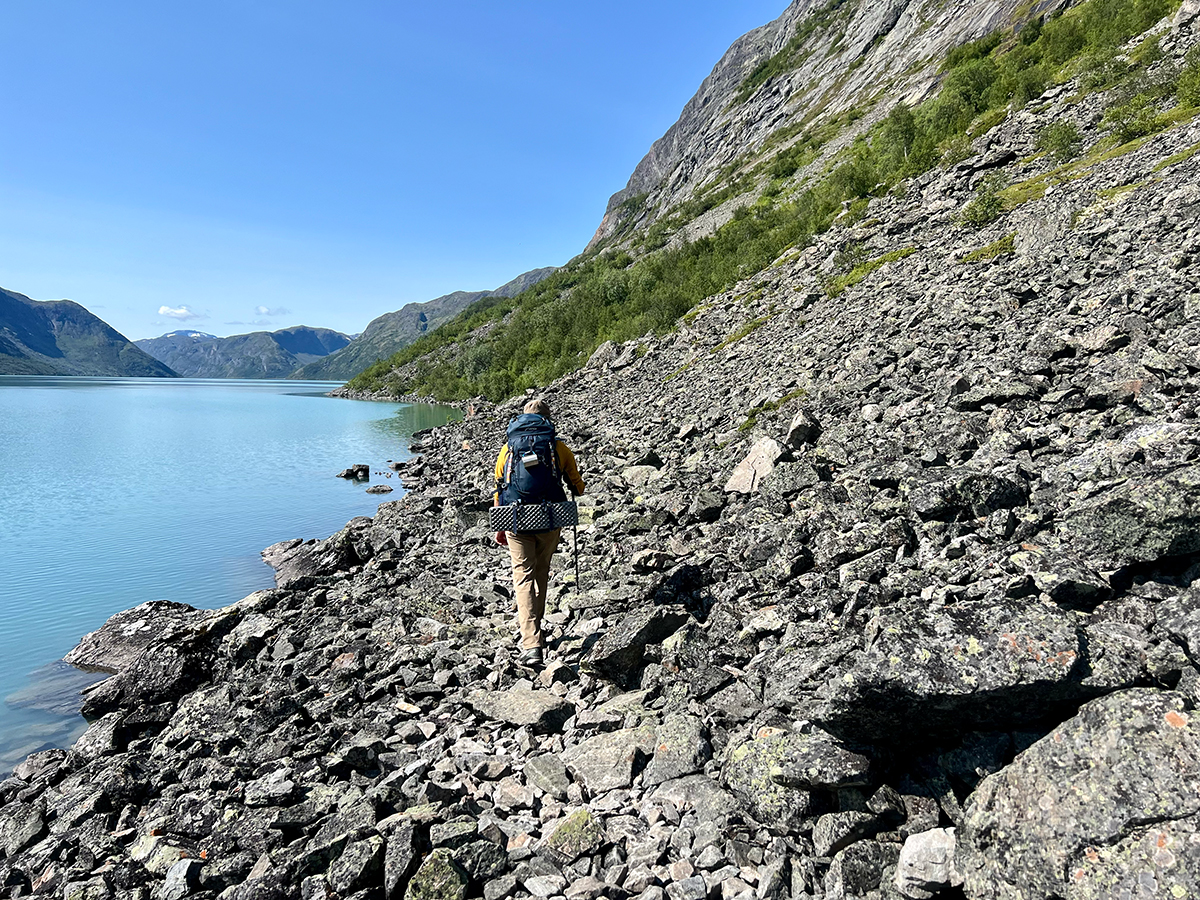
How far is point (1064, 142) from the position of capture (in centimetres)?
2644

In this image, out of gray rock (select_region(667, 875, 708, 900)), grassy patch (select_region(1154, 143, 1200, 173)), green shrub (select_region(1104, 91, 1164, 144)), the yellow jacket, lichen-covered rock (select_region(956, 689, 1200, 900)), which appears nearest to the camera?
lichen-covered rock (select_region(956, 689, 1200, 900))

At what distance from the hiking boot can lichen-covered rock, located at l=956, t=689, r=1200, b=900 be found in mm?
6191

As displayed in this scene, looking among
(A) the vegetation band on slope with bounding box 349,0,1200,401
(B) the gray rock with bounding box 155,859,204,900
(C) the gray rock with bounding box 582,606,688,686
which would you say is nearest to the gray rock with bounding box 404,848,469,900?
(B) the gray rock with bounding box 155,859,204,900

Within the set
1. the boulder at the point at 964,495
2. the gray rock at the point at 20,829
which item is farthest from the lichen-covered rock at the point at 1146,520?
the gray rock at the point at 20,829

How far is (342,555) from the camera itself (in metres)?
16.6

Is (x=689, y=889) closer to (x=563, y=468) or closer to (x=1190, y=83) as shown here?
(x=563, y=468)

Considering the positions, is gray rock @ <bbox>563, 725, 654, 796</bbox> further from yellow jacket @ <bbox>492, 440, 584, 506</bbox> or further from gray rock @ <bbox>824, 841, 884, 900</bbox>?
yellow jacket @ <bbox>492, 440, 584, 506</bbox>

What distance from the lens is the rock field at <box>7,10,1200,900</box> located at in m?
4.33

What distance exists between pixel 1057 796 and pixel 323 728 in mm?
8550

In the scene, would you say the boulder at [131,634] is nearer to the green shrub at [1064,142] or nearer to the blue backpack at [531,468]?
the blue backpack at [531,468]

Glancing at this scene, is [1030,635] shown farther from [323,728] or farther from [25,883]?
[25,883]

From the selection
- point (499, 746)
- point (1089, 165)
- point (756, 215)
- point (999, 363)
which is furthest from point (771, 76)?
point (499, 746)

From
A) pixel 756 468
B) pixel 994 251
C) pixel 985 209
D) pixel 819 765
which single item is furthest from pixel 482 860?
pixel 985 209

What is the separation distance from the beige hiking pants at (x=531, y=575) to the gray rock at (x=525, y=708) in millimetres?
1460
